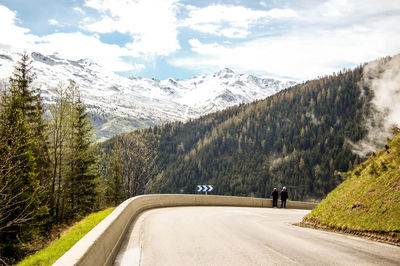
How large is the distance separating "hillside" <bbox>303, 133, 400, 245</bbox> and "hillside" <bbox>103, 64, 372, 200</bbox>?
12541 cm

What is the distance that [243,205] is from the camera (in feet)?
103

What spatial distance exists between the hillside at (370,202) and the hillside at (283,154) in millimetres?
125414

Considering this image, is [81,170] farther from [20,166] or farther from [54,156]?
[20,166]

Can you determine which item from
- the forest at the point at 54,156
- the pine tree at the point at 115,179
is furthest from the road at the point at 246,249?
the pine tree at the point at 115,179

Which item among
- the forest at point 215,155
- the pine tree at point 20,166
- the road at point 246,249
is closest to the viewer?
the road at point 246,249

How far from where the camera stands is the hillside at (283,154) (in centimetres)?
15275

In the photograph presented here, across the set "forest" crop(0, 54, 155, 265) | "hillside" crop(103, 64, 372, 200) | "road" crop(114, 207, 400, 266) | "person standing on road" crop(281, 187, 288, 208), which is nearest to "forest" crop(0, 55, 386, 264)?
"forest" crop(0, 54, 155, 265)

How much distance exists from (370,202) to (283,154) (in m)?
168

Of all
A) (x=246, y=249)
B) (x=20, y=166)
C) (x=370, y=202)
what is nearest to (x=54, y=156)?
(x=20, y=166)

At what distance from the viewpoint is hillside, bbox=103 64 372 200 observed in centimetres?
15275

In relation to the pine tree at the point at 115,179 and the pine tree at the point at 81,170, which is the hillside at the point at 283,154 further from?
the pine tree at the point at 81,170

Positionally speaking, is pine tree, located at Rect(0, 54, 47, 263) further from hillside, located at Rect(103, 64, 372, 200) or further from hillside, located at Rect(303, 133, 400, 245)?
hillside, located at Rect(103, 64, 372, 200)

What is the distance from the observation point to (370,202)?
11.9 metres

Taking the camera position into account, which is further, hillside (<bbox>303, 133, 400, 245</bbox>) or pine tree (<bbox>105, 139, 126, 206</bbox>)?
pine tree (<bbox>105, 139, 126, 206</bbox>)
